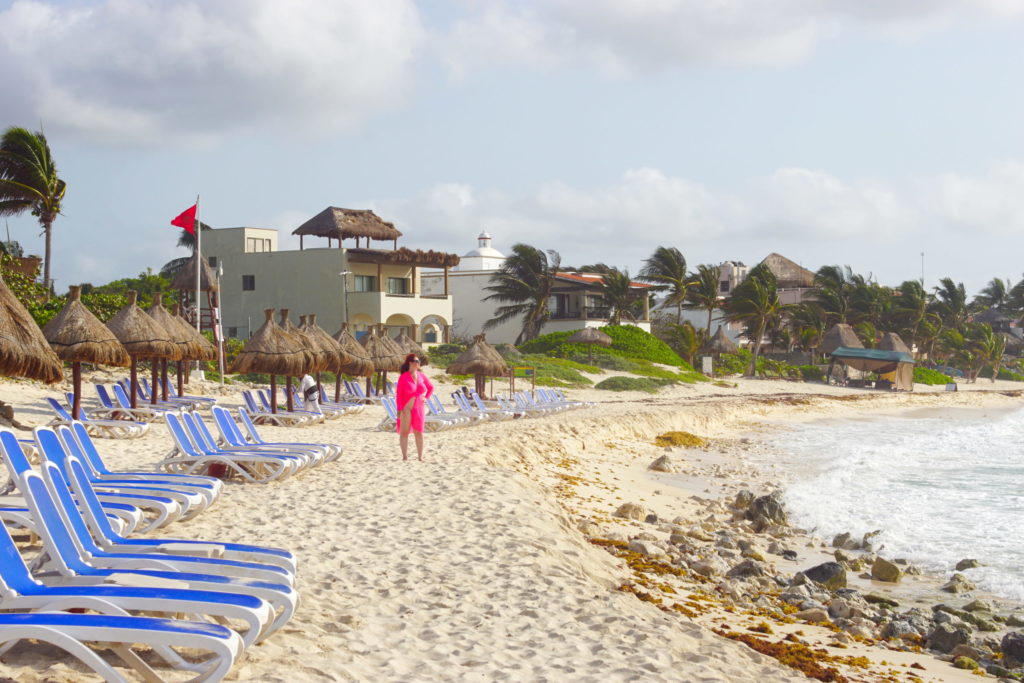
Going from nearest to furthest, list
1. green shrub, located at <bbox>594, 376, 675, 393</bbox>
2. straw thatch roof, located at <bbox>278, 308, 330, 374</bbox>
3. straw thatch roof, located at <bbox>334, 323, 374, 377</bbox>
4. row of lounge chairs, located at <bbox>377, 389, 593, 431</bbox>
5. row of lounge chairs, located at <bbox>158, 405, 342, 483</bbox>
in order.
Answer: row of lounge chairs, located at <bbox>158, 405, 342, 483</bbox> < row of lounge chairs, located at <bbox>377, 389, 593, 431</bbox> < straw thatch roof, located at <bbox>278, 308, 330, 374</bbox> < straw thatch roof, located at <bbox>334, 323, 374, 377</bbox> < green shrub, located at <bbox>594, 376, 675, 393</bbox>

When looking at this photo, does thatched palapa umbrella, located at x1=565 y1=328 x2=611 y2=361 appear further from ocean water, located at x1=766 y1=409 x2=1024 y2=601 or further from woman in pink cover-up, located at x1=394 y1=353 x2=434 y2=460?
woman in pink cover-up, located at x1=394 y1=353 x2=434 y2=460

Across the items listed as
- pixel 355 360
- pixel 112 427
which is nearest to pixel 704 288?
pixel 355 360

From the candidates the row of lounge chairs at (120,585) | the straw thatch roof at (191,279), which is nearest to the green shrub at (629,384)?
the straw thatch roof at (191,279)

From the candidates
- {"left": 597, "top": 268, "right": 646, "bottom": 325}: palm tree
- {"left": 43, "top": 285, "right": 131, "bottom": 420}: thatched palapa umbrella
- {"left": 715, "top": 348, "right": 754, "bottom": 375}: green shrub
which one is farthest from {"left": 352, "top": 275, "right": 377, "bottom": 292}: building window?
{"left": 43, "top": 285, "right": 131, "bottom": 420}: thatched palapa umbrella

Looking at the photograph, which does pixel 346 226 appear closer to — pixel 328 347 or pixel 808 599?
pixel 328 347

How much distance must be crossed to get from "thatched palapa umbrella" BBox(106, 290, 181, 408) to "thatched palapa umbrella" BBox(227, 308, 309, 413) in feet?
4.01

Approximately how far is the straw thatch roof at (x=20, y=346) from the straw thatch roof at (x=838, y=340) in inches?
1805

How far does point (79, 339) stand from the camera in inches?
568

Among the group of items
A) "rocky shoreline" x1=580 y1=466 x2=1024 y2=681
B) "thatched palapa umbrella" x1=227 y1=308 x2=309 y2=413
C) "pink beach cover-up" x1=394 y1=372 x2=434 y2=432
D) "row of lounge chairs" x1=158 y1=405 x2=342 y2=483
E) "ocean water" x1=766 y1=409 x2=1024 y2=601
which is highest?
"thatched palapa umbrella" x1=227 y1=308 x2=309 y2=413

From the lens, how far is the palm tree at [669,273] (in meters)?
50.2

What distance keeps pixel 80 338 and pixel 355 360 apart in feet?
22.7

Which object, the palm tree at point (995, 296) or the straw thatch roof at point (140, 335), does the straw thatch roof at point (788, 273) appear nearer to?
the palm tree at point (995, 296)

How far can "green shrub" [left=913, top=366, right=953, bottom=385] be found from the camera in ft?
184

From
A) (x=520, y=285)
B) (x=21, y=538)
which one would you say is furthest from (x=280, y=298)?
(x=21, y=538)
